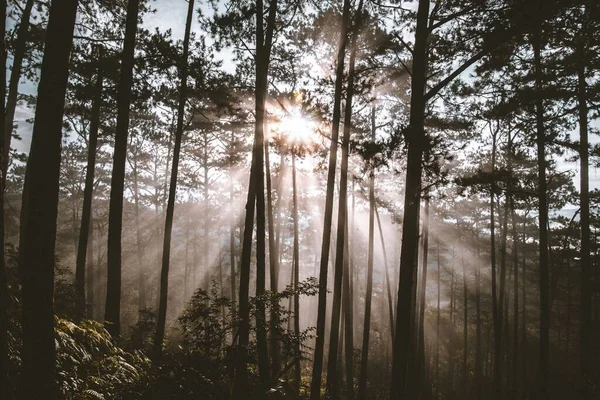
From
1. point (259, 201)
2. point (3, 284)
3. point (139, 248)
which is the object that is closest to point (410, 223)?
point (259, 201)

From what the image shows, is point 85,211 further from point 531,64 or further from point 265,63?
point 531,64

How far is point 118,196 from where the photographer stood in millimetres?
7883

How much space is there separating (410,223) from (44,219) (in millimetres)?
5534

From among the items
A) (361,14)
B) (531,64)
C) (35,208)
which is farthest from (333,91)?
(35,208)

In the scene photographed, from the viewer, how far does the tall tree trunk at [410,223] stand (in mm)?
6199

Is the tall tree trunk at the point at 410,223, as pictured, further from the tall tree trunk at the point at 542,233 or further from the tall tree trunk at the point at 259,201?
the tall tree trunk at the point at 542,233

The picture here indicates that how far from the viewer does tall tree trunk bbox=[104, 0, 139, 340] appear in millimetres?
7773

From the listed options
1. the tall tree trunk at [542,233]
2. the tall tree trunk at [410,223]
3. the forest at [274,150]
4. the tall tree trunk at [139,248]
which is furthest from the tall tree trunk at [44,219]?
the tall tree trunk at [139,248]

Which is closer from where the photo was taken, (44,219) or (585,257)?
(44,219)

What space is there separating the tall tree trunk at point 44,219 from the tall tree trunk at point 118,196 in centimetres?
376

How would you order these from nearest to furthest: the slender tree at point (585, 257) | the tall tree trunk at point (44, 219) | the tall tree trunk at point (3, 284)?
the tall tree trunk at point (3, 284)
the tall tree trunk at point (44, 219)
the slender tree at point (585, 257)

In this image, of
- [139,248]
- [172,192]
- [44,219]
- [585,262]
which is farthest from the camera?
[139,248]

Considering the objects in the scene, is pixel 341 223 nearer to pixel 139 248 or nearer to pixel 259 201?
pixel 259 201

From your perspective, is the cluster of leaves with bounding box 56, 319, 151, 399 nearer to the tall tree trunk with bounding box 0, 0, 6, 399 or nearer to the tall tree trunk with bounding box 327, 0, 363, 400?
the tall tree trunk with bounding box 0, 0, 6, 399
